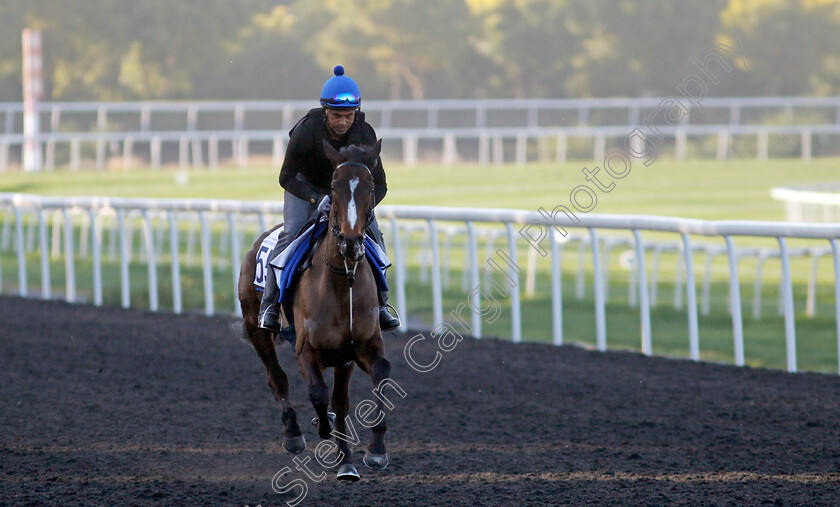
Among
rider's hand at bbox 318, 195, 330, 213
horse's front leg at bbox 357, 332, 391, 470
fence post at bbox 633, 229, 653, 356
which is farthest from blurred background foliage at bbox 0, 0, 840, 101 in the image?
horse's front leg at bbox 357, 332, 391, 470

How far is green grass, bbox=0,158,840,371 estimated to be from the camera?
34.8ft

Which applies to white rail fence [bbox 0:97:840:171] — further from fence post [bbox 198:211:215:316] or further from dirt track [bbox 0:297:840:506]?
dirt track [bbox 0:297:840:506]

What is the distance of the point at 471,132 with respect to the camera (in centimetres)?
3094

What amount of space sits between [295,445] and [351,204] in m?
1.41

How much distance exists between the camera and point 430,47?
148 ft

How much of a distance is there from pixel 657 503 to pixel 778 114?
33.7 m

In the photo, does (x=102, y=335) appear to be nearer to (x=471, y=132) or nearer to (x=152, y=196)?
(x=152, y=196)

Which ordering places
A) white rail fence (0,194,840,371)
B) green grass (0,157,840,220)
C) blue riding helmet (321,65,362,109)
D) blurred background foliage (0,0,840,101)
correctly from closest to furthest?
blue riding helmet (321,65,362,109) → white rail fence (0,194,840,371) → green grass (0,157,840,220) → blurred background foliage (0,0,840,101)

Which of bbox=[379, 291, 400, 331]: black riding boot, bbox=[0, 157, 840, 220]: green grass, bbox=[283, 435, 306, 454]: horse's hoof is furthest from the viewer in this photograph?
bbox=[0, 157, 840, 220]: green grass

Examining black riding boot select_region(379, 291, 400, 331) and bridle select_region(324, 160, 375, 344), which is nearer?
bridle select_region(324, 160, 375, 344)

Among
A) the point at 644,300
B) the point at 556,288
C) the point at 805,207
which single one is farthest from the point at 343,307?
the point at 805,207

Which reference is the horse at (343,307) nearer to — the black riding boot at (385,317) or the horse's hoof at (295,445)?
the black riding boot at (385,317)

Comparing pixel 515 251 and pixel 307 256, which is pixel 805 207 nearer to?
pixel 515 251

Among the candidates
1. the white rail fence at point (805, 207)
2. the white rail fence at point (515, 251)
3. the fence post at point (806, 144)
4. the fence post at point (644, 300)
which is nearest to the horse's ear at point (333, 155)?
the white rail fence at point (515, 251)
